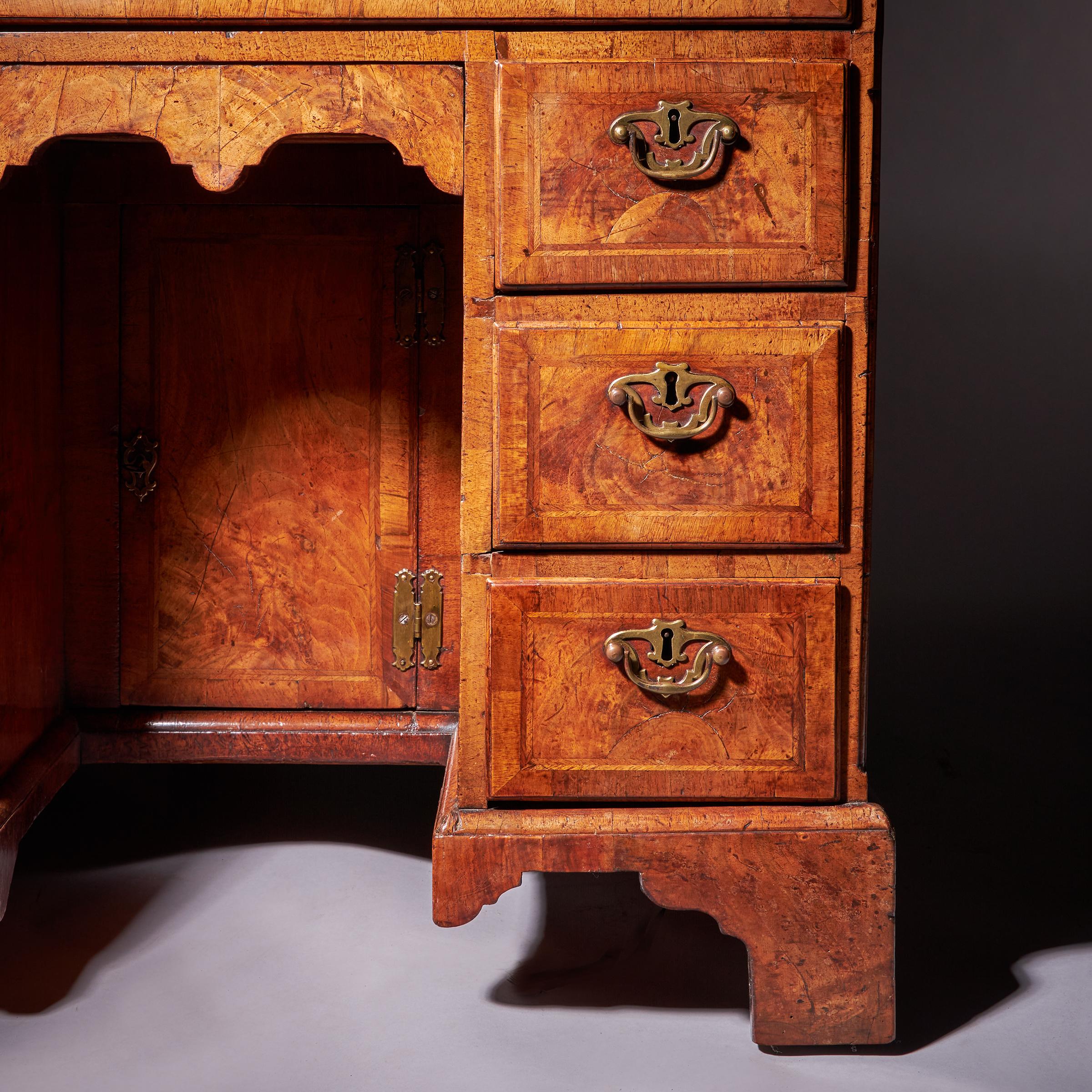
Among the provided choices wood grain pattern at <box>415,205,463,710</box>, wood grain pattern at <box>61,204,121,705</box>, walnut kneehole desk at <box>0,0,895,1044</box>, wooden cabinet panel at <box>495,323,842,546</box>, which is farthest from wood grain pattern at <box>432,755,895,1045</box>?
wood grain pattern at <box>61,204,121,705</box>

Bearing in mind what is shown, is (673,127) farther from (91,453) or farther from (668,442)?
(91,453)

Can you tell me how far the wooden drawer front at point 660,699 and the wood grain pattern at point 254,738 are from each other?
524mm

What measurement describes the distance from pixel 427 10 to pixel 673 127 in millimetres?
284

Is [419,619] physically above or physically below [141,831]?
above

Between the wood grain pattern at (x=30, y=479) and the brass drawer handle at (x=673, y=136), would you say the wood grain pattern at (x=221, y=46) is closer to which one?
the brass drawer handle at (x=673, y=136)

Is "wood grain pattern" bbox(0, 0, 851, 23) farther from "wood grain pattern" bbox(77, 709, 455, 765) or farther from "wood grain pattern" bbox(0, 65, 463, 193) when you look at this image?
"wood grain pattern" bbox(77, 709, 455, 765)

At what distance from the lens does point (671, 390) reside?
1294 millimetres

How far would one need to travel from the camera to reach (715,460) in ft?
4.28

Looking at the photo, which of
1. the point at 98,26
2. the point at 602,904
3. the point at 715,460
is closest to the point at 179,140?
the point at 98,26

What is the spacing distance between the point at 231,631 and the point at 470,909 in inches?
28.2

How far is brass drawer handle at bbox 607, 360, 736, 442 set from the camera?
4.20 ft

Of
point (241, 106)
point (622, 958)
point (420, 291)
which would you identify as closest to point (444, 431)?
point (420, 291)

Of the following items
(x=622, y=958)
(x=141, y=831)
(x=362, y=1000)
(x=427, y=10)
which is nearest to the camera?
(x=427, y=10)

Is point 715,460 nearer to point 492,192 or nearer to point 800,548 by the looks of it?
point 800,548
